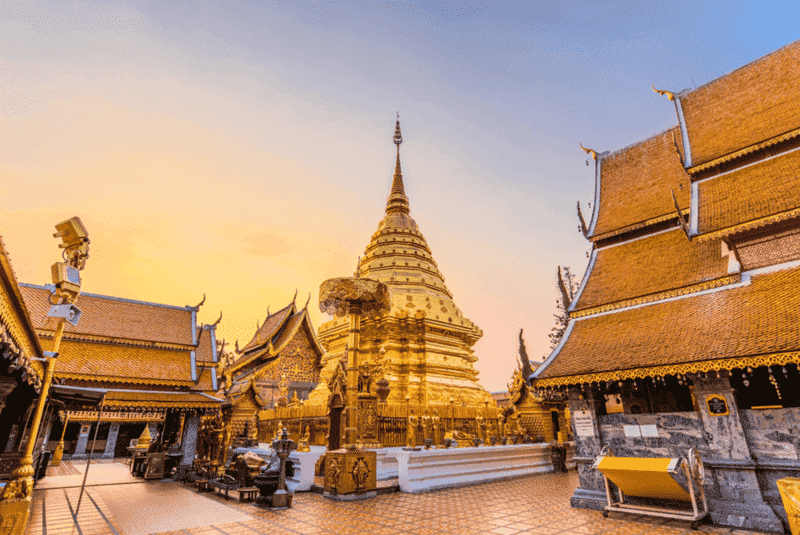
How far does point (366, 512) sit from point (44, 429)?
10.7 meters

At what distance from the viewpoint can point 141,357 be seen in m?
13.6

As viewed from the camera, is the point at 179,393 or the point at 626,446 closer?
the point at 626,446

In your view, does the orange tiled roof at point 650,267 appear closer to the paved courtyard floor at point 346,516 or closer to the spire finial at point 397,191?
the paved courtyard floor at point 346,516

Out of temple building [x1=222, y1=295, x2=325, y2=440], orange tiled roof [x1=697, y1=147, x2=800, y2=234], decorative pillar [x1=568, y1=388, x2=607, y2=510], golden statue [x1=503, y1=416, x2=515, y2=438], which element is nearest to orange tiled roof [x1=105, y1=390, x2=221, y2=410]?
temple building [x1=222, y1=295, x2=325, y2=440]

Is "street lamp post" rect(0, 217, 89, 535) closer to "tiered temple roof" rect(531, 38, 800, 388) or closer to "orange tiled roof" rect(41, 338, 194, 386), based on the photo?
"tiered temple roof" rect(531, 38, 800, 388)

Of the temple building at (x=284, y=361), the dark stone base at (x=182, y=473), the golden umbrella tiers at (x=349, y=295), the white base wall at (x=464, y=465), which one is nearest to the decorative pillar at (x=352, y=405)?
the golden umbrella tiers at (x=349, y=295)

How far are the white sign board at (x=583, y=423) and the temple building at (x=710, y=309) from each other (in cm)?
2

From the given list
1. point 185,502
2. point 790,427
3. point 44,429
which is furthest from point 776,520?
point 44,429

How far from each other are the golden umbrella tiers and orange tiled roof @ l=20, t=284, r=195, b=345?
27.1 ft

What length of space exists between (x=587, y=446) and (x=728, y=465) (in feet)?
6.60

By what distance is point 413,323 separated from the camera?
752 inches

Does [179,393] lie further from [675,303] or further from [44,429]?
[675,303]

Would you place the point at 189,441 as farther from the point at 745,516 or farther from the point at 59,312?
the point at 745,516

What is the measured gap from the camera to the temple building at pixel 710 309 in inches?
234
